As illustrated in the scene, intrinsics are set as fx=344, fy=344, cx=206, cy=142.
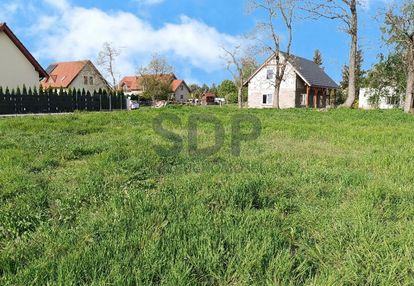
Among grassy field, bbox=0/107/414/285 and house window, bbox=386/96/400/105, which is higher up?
house window, bbox=386/96/400/105

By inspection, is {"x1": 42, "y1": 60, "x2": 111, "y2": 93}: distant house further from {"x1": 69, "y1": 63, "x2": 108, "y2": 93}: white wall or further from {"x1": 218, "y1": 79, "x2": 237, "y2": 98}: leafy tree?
{"x1": 218, "y1": 79, "x2": 237, "y2": 98}: leafy tree

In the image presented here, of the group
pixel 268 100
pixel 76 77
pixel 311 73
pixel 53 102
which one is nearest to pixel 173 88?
pixel 76 77

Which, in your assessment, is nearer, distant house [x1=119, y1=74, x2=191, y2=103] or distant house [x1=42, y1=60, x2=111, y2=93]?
distant house [x1=42, y1=60, x2=111, y2=93]

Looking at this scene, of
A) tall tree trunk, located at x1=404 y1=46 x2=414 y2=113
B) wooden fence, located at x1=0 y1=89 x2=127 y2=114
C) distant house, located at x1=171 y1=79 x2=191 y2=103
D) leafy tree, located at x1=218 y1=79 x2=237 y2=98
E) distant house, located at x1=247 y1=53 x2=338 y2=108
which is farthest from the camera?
leafy tree, located at x1=218 y1=79 x2=237 y2=98

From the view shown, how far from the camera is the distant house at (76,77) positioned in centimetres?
5312

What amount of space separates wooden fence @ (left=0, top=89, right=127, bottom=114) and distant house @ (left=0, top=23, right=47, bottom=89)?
10.5ft

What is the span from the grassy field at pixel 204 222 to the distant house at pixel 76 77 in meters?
51.2

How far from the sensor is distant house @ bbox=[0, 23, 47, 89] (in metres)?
27.4

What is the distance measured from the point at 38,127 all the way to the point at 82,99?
20983 millimetres

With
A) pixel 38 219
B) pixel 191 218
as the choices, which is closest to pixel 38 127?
pixel 38 219

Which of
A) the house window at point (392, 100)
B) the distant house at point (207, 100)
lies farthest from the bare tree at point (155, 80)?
the house window at point (392, 100)

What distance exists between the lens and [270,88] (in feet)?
Result: 158

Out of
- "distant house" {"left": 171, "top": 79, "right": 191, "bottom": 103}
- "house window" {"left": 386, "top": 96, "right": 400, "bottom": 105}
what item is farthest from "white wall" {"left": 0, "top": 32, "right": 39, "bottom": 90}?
"distant house" {"left": 171, "top": 79, "right": 191, "bottom": 103}

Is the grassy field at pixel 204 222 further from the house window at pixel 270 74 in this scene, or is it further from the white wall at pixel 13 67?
the house window at pixel 270 74
